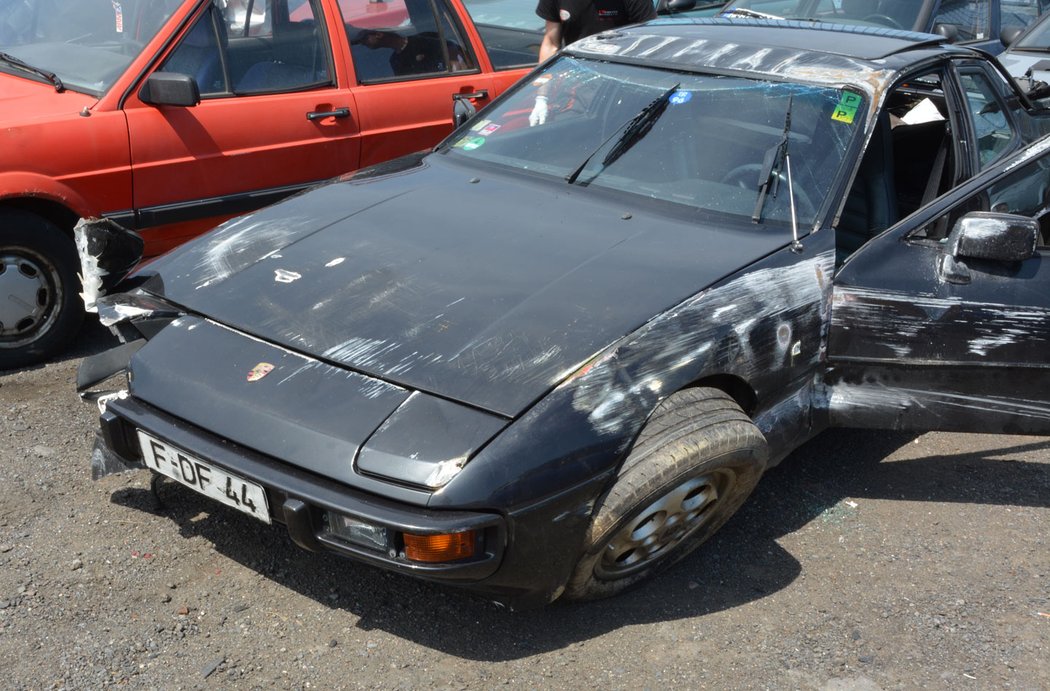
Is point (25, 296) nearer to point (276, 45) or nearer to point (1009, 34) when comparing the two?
point (276, 45)

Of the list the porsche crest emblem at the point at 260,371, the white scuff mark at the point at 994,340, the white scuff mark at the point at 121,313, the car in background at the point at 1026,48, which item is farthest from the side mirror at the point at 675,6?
the porsche crest emblem at the point at 260,371

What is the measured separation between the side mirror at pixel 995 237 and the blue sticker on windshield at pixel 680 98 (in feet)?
3.43

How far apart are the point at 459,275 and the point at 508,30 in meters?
3.62

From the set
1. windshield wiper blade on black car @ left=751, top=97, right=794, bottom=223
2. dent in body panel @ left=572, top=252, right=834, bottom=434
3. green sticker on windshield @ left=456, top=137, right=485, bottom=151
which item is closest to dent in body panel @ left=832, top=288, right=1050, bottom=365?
dent in body panel @ left=572, top=252, right=834, bottom=434

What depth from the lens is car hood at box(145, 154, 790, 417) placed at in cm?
290

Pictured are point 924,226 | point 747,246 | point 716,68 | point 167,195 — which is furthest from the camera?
point 167,195

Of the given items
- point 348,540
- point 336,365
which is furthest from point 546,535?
point 336,365

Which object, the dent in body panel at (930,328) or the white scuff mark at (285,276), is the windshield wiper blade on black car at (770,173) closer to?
the dent in body panel at (930,328)

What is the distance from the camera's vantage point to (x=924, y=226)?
11.8ft

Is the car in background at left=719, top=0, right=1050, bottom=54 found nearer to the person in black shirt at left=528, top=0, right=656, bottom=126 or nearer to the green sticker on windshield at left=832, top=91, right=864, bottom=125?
the person in black shirt at left=528, top=0, right=656, bottom=126

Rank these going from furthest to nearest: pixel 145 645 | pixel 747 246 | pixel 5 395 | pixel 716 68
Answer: pixel 5 395, pixel 716 68, pixel 747 246, pixel 145 645

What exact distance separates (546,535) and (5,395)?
2.64 metres

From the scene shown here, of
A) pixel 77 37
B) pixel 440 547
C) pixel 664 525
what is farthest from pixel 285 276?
pixel 77 37

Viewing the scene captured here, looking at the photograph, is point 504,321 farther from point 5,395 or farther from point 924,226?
point 5,395
